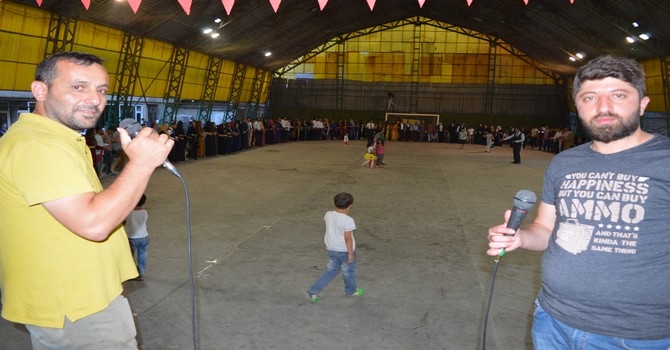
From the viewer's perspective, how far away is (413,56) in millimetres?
32156

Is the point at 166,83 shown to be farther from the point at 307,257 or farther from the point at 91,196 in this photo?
the point at 91,196

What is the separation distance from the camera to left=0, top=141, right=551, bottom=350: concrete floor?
371 centimetres

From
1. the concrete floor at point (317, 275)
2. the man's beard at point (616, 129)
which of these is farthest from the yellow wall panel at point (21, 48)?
the man's beard at point (616, 129)

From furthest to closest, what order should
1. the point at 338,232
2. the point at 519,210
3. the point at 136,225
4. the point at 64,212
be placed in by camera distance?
the point at 136,225, the point at 338,232, the point at 519,210, the point at 64,212

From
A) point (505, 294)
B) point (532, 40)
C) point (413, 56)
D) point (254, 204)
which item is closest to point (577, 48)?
point (532, 40)

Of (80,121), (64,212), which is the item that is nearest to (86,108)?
(80,121)

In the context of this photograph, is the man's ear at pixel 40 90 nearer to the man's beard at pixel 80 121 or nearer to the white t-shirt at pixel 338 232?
the man's beard at pixel 80 121

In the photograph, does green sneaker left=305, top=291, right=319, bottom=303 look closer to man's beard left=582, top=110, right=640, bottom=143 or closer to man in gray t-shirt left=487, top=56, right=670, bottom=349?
man in gray t-shirt left=487, top=56, right=670, bottom=349

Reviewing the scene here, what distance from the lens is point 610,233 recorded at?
172 centimetres

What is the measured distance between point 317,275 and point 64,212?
3764mm

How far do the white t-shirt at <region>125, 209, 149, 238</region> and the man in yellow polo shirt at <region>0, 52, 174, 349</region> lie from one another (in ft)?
9.76

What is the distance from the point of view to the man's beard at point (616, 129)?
1.75m

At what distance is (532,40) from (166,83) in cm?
1861

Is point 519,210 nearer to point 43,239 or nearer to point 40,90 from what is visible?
point 43,239
